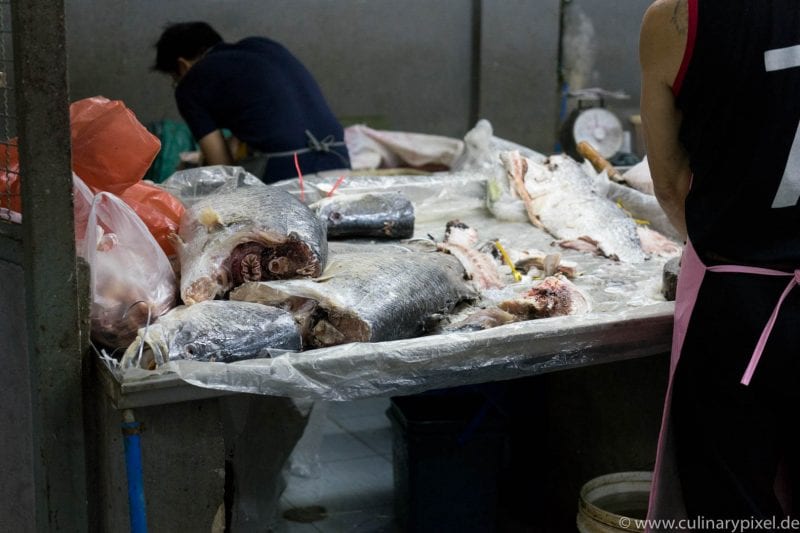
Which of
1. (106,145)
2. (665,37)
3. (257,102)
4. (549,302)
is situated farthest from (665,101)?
(257,102)

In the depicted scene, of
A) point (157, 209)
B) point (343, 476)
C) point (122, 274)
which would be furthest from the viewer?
point (343, 476)

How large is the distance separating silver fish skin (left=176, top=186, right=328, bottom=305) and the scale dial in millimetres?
4390

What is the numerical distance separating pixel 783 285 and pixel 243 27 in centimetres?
564

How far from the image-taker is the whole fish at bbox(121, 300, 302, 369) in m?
2.49

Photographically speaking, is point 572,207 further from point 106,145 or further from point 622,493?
point 106,145

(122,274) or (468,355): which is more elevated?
(122,274)

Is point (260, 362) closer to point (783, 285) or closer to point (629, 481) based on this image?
point (783, 285)

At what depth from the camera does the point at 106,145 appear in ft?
9.92

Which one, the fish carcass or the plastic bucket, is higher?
the fish carcass

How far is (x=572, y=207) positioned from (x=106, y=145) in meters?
2.11

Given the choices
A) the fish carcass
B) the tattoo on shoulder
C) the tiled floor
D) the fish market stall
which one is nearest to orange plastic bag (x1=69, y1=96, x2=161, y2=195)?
the fish market stall

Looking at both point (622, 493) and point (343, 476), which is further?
point (343, 476)

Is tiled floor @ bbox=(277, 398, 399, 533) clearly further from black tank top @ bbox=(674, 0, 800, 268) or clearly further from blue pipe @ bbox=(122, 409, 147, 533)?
black tank top @ bbox=(674, 0, 800, 268)

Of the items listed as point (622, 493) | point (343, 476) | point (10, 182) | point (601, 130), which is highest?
point (10, 182)
